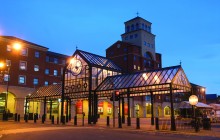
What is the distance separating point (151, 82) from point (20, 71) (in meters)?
41.9

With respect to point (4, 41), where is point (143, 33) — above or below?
above

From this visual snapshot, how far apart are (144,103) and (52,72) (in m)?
29.0

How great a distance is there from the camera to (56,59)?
76.4 metres

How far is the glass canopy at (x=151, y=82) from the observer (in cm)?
2903

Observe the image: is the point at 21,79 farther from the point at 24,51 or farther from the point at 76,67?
the point at 76,67

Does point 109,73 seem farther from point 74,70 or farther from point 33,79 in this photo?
point 33,79

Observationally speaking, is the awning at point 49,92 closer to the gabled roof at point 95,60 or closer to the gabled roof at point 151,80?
the gabled roof at point 95,60

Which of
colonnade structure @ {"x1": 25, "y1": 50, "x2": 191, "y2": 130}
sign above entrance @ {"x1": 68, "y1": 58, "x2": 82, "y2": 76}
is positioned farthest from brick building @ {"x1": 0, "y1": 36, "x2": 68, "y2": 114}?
sign above entrance @ {"x1": 68, "y1": 58, "x2": 82, "y2": 76}

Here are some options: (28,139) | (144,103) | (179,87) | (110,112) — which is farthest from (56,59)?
(28,139)

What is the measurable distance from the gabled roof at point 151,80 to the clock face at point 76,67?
5.28m

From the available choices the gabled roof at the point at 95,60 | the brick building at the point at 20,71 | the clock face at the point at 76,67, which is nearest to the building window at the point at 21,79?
the brick building at the point at 20,71

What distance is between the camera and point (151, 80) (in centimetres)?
3123

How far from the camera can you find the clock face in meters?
41.2

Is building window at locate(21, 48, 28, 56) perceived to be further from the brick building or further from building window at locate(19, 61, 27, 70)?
building window at locate(19, 61, 27, 70)
